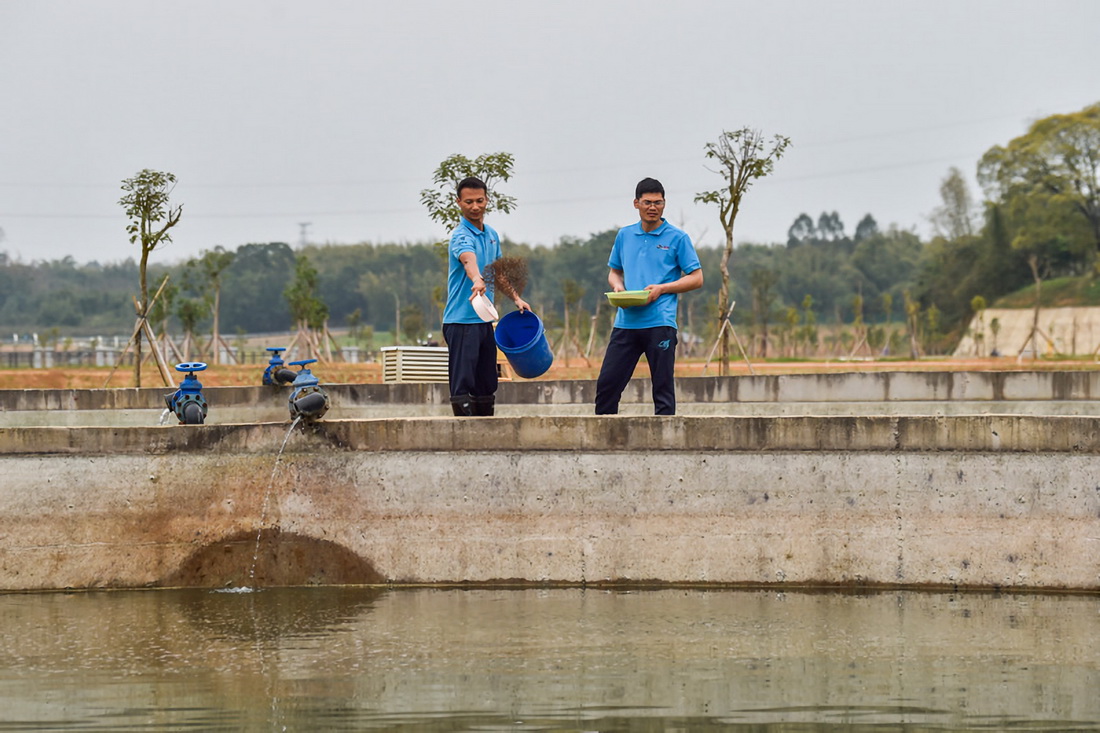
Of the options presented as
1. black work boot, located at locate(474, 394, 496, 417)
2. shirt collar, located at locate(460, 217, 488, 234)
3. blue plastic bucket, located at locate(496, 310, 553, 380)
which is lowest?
black work boot, located at locate(474, 394, 496, 417)

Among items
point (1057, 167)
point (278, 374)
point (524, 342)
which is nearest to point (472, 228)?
point (524, 342)

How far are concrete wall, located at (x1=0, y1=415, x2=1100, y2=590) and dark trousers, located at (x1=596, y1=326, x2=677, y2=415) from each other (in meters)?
0.86

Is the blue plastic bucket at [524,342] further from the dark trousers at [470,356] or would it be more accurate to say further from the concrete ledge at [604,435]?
the concrete ledge at [604,435]

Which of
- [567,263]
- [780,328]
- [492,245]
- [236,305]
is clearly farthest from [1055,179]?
[492,245]

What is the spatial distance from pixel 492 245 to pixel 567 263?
107591mm

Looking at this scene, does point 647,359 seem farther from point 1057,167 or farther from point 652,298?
point 1057,167

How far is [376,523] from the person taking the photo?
850 cm

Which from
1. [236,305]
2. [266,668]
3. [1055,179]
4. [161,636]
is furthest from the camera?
[236,305]

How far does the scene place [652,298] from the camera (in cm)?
904

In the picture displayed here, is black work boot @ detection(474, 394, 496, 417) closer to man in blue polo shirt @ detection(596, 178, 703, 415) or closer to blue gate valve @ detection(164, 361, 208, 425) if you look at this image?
man in blue polo shirt @ detection(596, 178, 703, 415)

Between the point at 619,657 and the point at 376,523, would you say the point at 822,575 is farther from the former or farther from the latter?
the point at 376,523

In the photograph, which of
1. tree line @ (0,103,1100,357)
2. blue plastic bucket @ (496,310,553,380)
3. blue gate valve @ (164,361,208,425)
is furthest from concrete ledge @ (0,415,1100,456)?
tree line @ (0,103,1100,357)

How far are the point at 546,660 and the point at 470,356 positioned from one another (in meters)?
3.00

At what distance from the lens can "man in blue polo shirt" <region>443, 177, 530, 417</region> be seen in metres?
9.17
